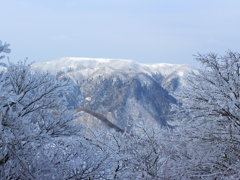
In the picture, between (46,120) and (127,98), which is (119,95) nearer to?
(127,98)

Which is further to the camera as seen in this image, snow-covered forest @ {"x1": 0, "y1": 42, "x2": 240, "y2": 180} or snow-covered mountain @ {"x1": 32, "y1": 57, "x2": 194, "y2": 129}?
snow-covered mountain @ {"x1": 32, "y1": 57, "x2": 194, "y2": 129}

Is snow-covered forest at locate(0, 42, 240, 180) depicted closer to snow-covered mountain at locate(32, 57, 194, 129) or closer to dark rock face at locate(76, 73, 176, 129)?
snow-covered mountain at locate(32, 57, 194, 129)

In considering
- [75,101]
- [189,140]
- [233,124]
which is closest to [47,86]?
[189,140]

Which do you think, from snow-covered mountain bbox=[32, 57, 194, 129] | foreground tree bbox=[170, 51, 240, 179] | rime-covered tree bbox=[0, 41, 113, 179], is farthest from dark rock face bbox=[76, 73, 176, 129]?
rime-covered tree bbox=[0, 41, 113, 179]

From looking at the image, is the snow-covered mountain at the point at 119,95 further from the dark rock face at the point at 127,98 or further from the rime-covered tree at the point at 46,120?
the rime-covered tree at the point at 46,120

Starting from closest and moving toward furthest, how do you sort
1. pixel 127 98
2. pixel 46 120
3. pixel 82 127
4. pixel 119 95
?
pixel 46 120, pixel 82 127, pixel 127 98, pixel 119 95

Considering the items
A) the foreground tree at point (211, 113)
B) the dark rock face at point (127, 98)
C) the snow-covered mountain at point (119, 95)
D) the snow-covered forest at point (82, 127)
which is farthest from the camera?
the snow-covered mountain at point (119, 95)

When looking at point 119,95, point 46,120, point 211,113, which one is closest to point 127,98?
point 119,95

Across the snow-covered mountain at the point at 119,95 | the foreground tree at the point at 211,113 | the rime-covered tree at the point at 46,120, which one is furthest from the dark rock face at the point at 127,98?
the rime-covered tree at the point at 46,120

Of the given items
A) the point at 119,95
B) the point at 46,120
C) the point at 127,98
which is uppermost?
the point at 46,120
